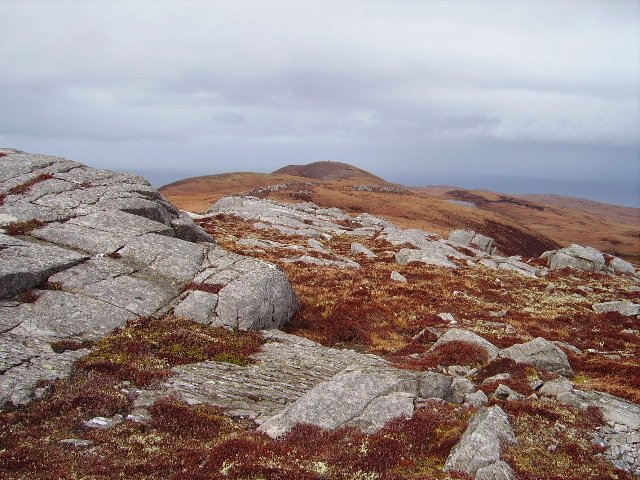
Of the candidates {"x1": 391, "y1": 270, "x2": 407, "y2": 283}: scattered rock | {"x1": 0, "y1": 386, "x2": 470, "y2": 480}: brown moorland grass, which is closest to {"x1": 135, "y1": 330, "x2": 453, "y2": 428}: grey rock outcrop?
{"x1": 0, "y1": 386, "x2": 470, "y2": 480}: brown moorland grass

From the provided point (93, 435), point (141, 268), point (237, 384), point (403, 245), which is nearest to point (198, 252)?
point (141, 268)

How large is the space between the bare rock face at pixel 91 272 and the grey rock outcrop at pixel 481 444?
43.8 ft

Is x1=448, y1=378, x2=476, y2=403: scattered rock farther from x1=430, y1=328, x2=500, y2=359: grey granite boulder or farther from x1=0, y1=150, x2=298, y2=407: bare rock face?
x1=0, y1=150, x2=298, y2=407: bare rock face

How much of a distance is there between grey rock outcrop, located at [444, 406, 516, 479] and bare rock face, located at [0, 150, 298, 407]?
13354 mm

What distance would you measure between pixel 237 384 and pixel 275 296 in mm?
9526

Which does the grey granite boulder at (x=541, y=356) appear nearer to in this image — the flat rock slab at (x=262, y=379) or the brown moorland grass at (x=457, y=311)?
the brown moorland grass at (x=457, y=311)

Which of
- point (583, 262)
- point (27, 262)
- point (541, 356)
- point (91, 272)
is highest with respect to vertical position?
point (27, 262)

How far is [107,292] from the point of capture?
25156 mm

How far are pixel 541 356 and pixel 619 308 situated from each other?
21.8 meters

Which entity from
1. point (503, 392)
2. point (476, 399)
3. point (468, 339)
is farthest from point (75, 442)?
point (468, 339)

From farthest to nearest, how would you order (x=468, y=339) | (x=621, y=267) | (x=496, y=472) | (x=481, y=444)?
1. (x=621, y=267)
2. (x=468, y=339)
3. (x=481, y=444)
4. (x=496, y=472)

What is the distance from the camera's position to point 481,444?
553 inches

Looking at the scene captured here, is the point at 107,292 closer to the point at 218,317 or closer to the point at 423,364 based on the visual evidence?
the point at 218,317

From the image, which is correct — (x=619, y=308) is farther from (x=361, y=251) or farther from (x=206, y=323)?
(x=206, y=323)
